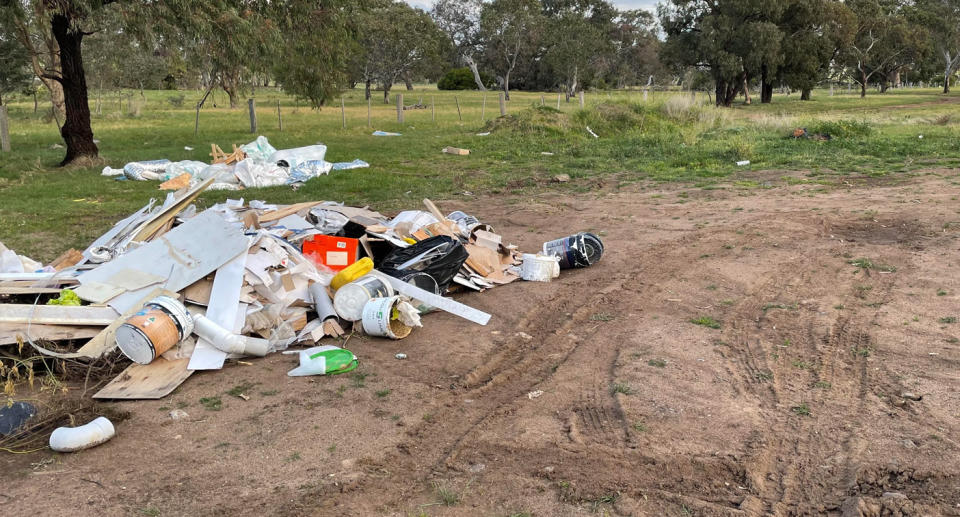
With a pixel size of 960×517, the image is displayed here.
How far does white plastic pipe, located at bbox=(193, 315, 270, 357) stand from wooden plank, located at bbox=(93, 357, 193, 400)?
236 millimetres

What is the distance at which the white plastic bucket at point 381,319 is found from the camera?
5770mm

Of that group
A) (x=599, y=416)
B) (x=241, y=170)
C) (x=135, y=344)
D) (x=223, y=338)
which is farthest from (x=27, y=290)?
(x=241, y=170)

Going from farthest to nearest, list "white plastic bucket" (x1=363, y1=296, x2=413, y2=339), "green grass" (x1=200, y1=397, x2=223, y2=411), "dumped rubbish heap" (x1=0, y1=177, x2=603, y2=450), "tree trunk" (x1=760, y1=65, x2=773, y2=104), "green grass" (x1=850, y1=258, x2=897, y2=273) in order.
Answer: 1. "tree trunk" (x1=760, y1=65, x2=773, y2=104)
2. "green grass" (x1=850, y1=258, x2=897, y2=273)
3. "white plastic bucket" (x1=363, y1=296, x2=413, y2=339)
4. "dumped rubbish heap" (x1=0, y1=177, x2=603, y2=450)
5. "green grass" (x1=200, y1=397, x2=223, y2=411)

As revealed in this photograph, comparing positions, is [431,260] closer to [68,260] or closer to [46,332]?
[46,332]

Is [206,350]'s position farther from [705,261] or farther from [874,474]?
[705,261]

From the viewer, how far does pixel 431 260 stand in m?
6.75

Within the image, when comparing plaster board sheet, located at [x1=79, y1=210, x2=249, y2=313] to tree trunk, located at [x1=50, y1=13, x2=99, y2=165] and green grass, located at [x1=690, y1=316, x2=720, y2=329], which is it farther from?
tree trunk, located at [x1=50, y1=13, x2=99, y2=165]

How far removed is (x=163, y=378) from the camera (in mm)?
5039

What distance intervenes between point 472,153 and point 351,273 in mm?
11600

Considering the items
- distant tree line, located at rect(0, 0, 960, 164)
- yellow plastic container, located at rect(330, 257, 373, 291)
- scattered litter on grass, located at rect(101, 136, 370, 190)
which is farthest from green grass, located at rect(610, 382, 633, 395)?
distant tree line, located at rect(0, 0, 960, 164)

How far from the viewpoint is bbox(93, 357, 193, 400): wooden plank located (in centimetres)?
480

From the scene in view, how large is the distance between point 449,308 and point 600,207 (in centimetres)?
566

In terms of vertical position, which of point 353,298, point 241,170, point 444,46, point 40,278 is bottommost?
point 353,298

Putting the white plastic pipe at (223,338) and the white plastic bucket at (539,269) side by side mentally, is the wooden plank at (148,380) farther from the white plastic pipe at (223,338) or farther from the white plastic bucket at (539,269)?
the white plastic bucket at (539,269)
